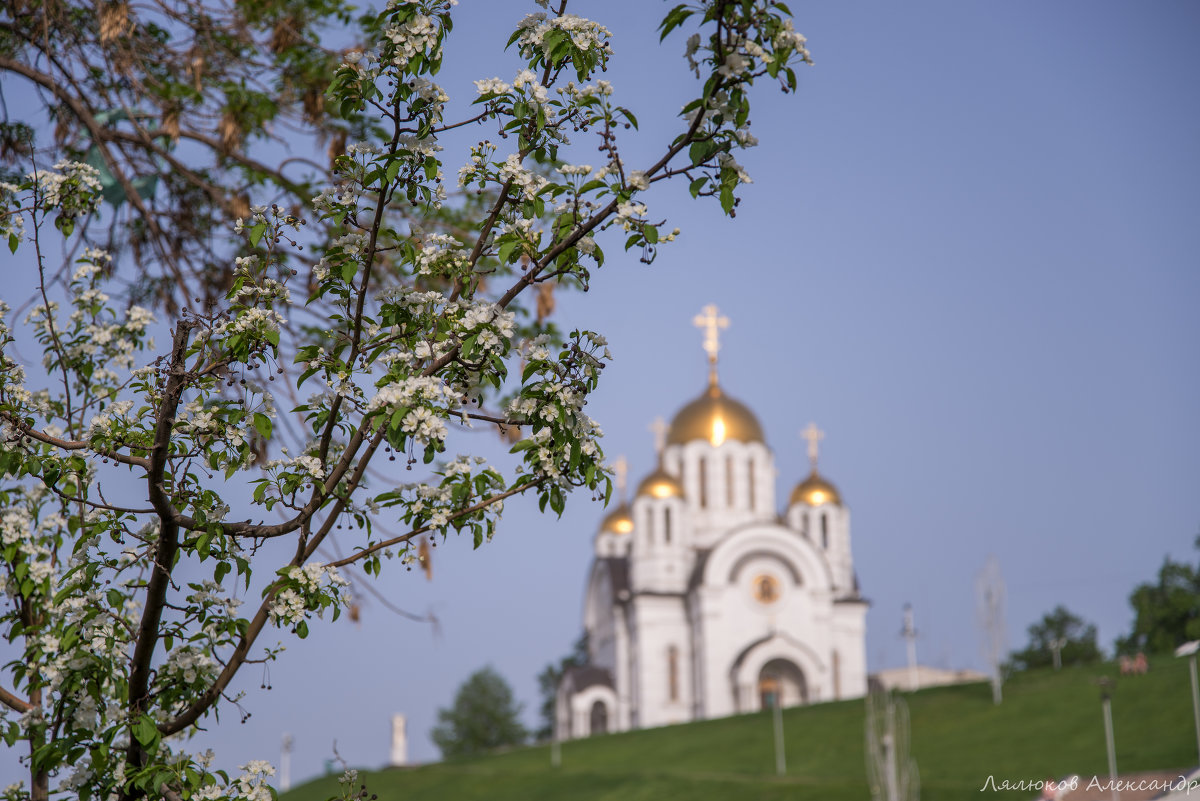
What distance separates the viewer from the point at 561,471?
3.56 meters

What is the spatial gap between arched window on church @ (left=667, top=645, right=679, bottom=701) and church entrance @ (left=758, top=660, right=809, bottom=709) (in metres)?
3.03

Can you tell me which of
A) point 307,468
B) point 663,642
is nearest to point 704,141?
point 307,468

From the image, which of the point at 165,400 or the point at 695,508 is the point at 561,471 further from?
the point at 695,508

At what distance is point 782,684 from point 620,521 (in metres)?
11.9

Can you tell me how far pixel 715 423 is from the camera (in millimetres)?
46875

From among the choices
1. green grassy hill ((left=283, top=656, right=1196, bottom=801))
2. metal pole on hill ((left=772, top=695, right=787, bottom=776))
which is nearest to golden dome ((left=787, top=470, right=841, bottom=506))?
green grassy hill ((left=283, top=656, right=1196, bottom=801))

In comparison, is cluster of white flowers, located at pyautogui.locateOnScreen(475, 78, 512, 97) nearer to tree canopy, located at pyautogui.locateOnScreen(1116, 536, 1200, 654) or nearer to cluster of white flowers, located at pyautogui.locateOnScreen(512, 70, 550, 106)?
cluster of white flowers, located at pyautogui.locateOnScreen(512, 70, 550, 106)

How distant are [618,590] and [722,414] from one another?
25.1ft

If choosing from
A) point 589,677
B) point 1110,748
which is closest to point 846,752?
point 1110,748

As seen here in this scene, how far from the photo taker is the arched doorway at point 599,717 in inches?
1836

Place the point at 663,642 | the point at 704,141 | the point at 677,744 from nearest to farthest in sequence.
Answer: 1. the point at 704,141
2. the point at 677,744
3. the point at 663,642

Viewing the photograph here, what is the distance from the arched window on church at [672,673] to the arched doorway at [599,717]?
3.05m

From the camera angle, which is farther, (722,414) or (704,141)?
(722,414)

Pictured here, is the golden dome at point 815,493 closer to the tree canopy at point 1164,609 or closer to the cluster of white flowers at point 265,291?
the tree canopy at point 1164,609
